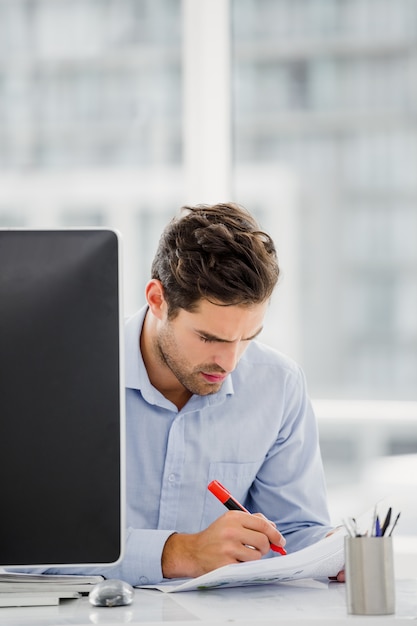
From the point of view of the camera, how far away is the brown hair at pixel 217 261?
158 cm

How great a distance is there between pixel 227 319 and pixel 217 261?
0.35 feet

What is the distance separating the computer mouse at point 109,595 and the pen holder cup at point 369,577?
0.96 feet

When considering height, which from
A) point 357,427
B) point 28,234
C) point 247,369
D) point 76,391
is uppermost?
point 28,234

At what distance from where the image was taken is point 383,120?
282 cm

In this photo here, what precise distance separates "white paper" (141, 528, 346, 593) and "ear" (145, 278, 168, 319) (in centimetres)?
58

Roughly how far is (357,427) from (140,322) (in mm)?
1229

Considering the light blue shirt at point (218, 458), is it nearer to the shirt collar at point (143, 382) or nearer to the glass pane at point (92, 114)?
the shirt collar at point (143, 382)

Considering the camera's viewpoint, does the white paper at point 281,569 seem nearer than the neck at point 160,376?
Yes

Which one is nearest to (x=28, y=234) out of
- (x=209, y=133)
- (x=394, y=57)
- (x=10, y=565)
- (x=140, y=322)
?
(x=10, y=565)

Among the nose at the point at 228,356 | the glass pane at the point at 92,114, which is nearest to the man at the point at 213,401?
the nose at the point at 228,356

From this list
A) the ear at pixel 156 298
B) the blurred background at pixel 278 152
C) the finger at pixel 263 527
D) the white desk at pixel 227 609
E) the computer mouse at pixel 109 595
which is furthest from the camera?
the blurred background at pixel 278 152

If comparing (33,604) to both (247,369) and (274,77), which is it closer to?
(247,369)

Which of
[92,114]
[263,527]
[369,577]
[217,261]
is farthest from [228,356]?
[92,114]

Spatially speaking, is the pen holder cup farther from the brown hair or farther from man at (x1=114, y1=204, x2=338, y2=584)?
the brown hair
